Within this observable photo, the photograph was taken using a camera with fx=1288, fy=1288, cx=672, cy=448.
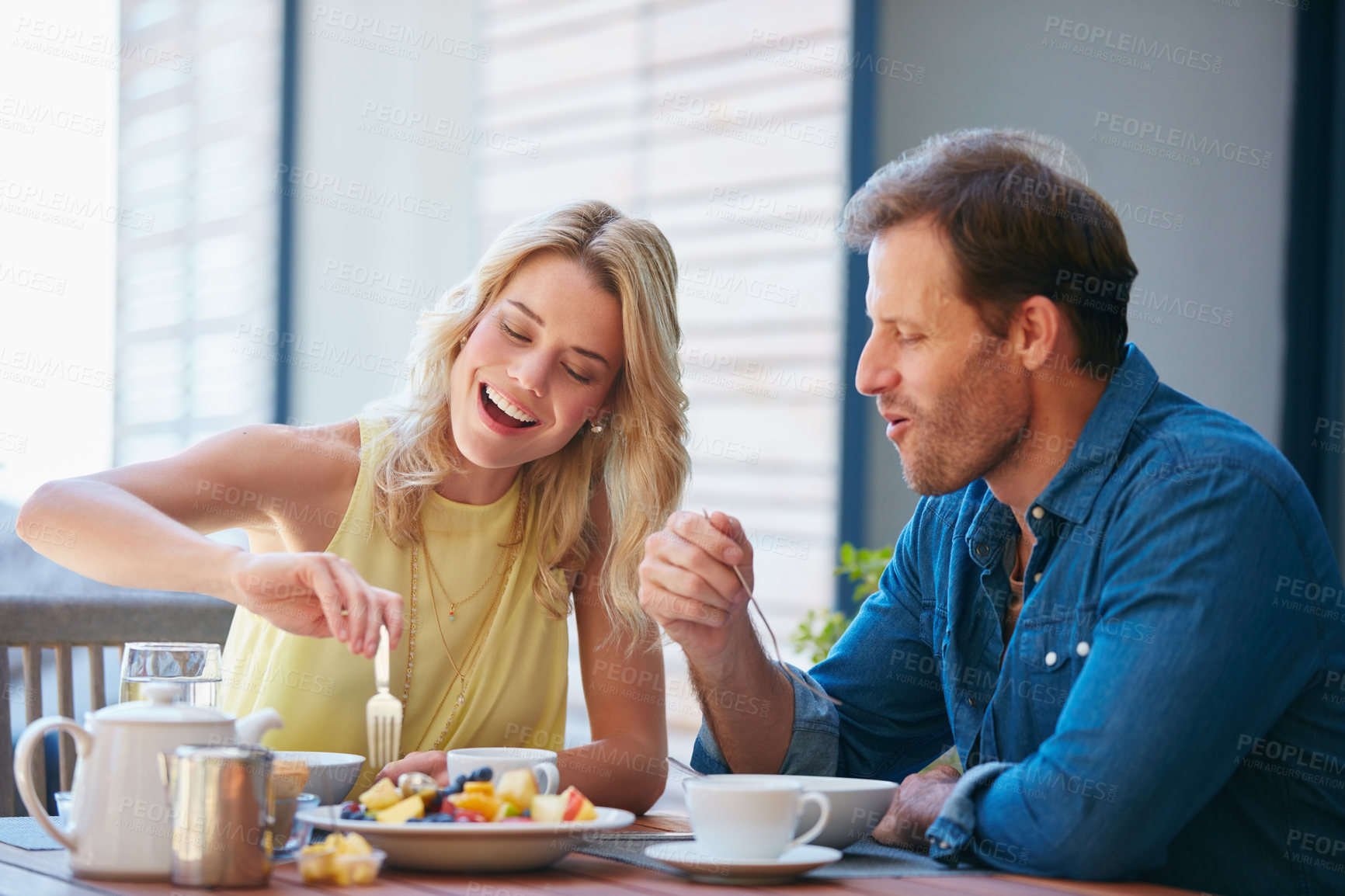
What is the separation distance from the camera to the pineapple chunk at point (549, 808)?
1.10 m

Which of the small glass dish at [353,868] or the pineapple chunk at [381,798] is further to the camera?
the pineapple chunk at [381,798]

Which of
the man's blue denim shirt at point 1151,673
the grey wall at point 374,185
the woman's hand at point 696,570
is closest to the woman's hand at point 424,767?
the woman's hand at point 696,570

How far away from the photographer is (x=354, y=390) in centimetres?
461

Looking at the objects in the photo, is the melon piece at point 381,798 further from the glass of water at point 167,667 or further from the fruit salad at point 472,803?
the glass of water at point 167,667

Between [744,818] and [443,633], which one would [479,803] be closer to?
[744,818]

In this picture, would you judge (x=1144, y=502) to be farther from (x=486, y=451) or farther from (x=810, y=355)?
(x=810, y=355)

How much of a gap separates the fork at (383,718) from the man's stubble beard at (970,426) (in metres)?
0.68

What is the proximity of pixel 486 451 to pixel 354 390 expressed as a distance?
2.90m

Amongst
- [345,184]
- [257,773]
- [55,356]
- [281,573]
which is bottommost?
[257,773]

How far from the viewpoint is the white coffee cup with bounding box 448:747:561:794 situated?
4.05ft

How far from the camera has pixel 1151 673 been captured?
3.99 feet

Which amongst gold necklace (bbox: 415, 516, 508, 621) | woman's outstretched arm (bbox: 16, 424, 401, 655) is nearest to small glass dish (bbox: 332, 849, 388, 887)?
woman's outstretched arm (bbox: 16, 424, 401, 655)

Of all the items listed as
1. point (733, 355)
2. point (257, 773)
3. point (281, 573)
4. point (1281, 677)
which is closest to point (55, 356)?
point (733, 355)

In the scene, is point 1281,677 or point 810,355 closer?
point 1281,677
